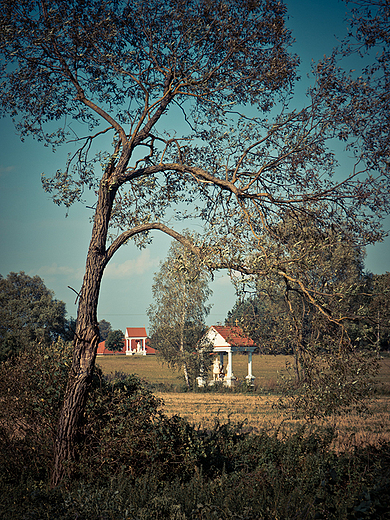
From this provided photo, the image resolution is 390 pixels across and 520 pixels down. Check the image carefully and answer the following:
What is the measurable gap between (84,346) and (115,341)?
86938 mm

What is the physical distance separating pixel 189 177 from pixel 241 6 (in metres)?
3.35

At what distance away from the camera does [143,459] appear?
7.06m

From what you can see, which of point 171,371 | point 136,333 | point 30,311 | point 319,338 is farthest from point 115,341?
point 319,338

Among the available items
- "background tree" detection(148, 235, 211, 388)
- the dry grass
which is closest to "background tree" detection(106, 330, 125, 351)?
"background tree" detection(148, 235, 211, 388)

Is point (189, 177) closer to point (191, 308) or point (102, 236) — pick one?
point (102, 236)

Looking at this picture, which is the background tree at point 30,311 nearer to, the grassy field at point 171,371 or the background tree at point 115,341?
the grassy field at point 171,371

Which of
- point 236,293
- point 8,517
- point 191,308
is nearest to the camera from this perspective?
point 8,517

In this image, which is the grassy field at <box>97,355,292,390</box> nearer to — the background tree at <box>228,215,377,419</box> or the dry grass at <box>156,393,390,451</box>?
the dry grass at <box>156,393,390,451</box>

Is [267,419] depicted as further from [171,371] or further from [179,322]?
[171,371]

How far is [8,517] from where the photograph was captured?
4664 mm

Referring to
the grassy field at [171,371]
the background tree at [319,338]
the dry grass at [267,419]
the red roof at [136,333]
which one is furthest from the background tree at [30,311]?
the red roof at [136,333]

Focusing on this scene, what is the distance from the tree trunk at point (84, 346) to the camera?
6910 millimetres

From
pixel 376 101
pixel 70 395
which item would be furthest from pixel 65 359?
pixel 376 101

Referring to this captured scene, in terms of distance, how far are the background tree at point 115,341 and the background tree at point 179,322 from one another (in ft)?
190
